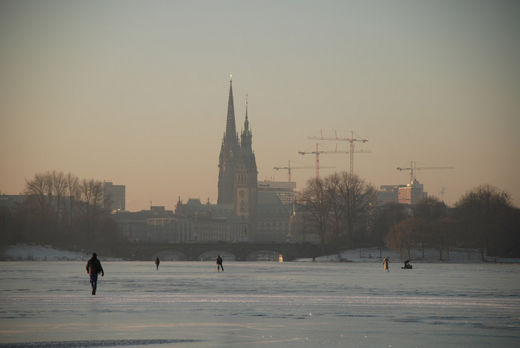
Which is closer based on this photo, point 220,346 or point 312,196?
point 220,346

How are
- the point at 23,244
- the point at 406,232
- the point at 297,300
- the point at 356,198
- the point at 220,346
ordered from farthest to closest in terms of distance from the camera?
the point at 356,198 → the point at 23,244 → the point at 406,232 → the point at 297,300 → the point at 220,346

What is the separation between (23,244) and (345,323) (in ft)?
428

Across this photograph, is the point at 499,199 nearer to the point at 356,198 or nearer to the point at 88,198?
the point at 356,198

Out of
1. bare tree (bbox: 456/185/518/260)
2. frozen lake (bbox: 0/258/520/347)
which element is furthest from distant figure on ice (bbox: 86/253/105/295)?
bare tree (bbox: 456/185/518/260)

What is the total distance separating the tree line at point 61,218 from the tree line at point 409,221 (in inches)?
1505

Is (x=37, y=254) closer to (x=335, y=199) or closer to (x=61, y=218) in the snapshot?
(x=61, y=218)

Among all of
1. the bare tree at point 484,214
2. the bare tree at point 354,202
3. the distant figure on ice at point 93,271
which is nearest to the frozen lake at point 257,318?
the distant figure on ice at point 93,271

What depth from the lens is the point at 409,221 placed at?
5482 inches

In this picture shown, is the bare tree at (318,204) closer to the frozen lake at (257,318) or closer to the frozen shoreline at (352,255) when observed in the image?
the frozen shoreline at (352,255)

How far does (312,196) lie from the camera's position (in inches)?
6678

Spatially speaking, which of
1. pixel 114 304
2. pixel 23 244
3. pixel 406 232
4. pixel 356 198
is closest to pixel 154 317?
pixel 114 304

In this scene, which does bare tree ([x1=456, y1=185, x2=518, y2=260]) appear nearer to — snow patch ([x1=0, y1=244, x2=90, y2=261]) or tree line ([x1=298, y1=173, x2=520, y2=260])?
tree line ([x1=298, y1=173, x2=520, y2=260])

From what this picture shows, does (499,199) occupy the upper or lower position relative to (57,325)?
upper

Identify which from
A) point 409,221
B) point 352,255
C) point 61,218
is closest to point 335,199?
point 352,255
